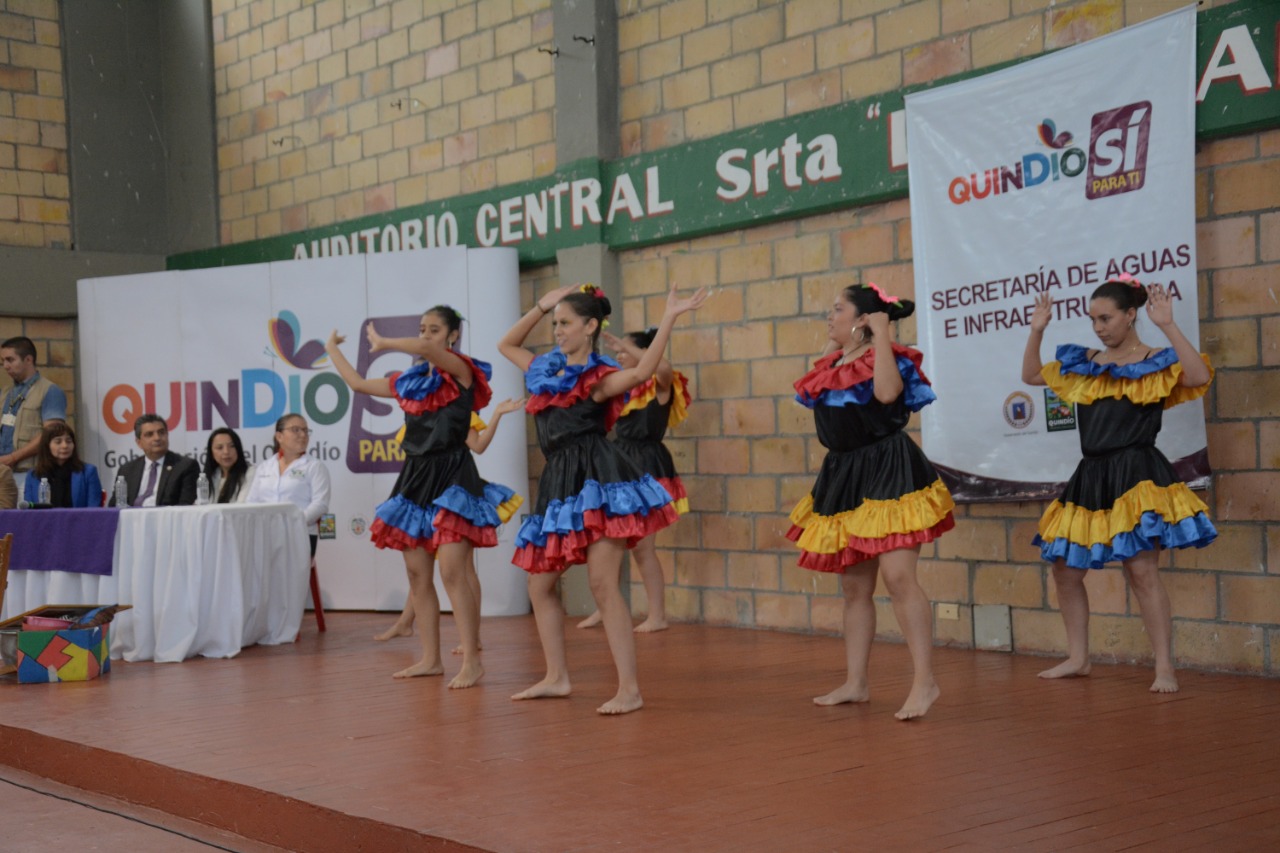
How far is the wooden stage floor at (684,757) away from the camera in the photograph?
10.6ft

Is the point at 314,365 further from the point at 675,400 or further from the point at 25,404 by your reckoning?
the point at 675,400

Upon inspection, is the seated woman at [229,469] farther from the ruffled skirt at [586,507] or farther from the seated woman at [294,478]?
the ruffled skirt at [586,507]

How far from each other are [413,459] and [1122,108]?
10.8 ft

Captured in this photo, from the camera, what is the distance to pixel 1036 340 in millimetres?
5434

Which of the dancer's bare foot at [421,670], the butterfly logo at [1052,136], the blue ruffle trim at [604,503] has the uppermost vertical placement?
the butterfly logo at [1052,136]

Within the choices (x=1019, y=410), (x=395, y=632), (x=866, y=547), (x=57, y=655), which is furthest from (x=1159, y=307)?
(x=57, y=655)

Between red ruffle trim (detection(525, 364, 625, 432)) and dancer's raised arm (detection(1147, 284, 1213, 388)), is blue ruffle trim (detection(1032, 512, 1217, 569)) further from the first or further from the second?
red ruffle trim (detection(525, 364, 625, 432))

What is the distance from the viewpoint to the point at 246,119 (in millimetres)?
11148

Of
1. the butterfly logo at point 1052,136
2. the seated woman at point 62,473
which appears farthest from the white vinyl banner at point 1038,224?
the seated woman at point 62,473

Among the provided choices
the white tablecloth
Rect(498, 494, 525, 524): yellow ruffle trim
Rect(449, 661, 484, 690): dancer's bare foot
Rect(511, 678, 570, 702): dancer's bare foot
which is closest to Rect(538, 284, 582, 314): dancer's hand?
Rect(498, 494, 525, 524): yellow ruffle trim

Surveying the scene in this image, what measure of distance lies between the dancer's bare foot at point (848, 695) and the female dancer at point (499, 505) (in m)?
1.56

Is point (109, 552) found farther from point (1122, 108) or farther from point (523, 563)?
point (1122, 108)

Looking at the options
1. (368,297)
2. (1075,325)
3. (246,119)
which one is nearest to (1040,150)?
(1075,325)

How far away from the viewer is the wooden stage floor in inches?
127
